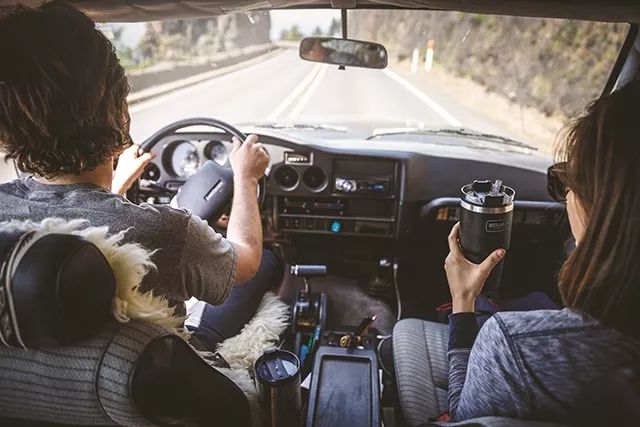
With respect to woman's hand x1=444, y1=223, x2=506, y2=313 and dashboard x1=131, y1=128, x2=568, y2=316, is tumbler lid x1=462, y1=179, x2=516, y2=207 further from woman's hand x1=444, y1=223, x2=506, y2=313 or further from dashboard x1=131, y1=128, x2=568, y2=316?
dashboard x1=131, y1=128, x2=568, y2=316

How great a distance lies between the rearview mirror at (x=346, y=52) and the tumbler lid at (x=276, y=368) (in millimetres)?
1744

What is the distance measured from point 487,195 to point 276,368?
0.84 metres

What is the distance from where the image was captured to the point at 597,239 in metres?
1.04

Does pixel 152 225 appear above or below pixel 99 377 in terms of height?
above

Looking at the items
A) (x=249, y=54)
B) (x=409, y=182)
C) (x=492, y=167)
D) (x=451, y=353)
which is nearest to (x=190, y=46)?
(x=249, y=54)

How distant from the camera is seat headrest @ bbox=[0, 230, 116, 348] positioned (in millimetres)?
851

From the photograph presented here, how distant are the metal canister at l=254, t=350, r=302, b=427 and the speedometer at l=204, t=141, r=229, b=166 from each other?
1.76 meters

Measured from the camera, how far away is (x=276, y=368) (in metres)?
1.50

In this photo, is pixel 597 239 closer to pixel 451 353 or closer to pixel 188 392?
pixel 451 353

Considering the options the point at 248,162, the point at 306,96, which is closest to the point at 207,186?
the point at 248,162

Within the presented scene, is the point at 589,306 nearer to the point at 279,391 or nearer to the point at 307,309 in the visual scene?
the point at 279,391

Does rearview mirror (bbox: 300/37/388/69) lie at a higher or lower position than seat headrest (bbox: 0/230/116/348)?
higher

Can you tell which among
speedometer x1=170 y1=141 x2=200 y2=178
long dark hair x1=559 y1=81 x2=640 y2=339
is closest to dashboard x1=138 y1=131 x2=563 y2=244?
speedometer x1=170 y1=141 x2=200 y2=178

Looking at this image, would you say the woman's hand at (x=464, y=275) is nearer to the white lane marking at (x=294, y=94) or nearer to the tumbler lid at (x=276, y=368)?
the tumbler lid at (x=276, y=368)
